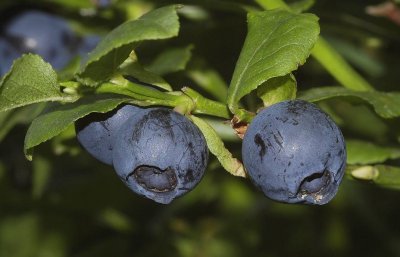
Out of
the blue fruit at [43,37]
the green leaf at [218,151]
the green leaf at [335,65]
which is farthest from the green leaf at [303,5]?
the blue fruit at [43,37]

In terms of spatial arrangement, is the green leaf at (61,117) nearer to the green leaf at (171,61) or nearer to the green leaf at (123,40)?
the green leaf at (123,40)

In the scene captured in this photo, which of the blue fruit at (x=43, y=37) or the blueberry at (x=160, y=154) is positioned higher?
the blueberry at (x=160, y=154)

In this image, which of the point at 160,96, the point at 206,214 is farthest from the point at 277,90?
the point at 206,214

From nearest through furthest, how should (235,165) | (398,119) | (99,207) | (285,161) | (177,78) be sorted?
(285,161)
(235,165)
(398,119)
(177,78)
(99,207)

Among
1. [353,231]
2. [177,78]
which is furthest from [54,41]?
[353,231]

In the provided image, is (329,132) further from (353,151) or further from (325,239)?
(325,239)

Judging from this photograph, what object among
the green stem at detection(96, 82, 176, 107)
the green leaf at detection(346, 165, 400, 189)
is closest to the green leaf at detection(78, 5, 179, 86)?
the green stem at detection(96, 82, 176, 107)
